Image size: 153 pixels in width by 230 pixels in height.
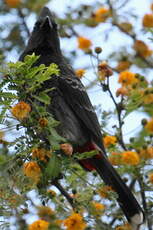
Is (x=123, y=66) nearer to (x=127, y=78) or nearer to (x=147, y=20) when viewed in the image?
(x=147, y=20)

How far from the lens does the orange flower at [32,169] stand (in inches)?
130

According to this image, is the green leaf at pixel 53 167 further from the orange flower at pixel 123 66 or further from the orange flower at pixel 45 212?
the orange flower at pixel 123 66

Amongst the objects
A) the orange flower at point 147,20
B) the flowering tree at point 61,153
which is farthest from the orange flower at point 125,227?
the orange flower at point 147,20

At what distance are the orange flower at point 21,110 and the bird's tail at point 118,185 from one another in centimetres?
147

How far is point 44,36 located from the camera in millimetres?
5523

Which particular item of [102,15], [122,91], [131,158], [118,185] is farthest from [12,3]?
[131,158]

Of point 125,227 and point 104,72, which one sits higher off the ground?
point 104,72

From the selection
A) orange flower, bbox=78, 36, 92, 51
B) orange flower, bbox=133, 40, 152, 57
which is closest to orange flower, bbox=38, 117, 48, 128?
orange flower, bbox=78, 36, 92, 51

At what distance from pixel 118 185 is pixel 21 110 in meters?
1.71

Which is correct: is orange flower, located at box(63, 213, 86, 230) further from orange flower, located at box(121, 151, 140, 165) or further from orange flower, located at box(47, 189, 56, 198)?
orange flower, located at box(121, 151, 140, 165)

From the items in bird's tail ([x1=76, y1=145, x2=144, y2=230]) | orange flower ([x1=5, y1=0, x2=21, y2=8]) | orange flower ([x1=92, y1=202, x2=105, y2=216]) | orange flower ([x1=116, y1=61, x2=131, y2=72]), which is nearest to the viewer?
orange flower ([x1=92, y1=202, x2=105, y2=216])

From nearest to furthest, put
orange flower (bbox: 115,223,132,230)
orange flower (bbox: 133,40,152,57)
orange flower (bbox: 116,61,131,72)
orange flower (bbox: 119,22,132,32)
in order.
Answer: orange flower (bbox: 115,223,132,230), orange flower (bbox: 133,40,152,57), orange flower (bbox: 116,61,131,72), orange flower (bbox: 119,22,132,32)

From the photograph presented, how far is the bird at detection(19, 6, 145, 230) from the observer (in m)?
4.57

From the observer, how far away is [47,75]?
3152 millimetres
